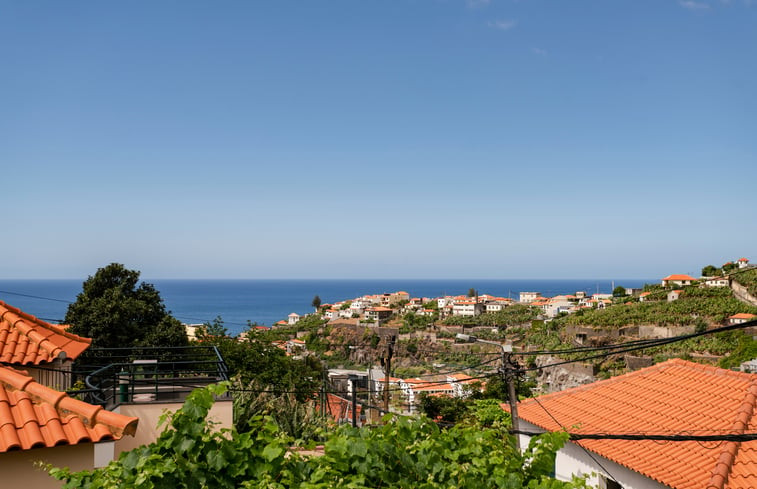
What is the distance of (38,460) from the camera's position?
4.19 m

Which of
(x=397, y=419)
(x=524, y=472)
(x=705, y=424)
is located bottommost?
(x=705, y=424)

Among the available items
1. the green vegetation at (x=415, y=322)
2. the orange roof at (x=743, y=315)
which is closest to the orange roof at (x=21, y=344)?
the orange roof at (x=743, y=315)

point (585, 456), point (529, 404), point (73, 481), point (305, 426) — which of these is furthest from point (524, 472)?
point (529, 404)

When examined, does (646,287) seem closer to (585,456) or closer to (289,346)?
(289,346)

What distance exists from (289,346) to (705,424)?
60.8 metres

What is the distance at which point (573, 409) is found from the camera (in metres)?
12.6

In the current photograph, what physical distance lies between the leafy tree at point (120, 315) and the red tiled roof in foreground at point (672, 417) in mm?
16231

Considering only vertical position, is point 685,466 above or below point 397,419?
below

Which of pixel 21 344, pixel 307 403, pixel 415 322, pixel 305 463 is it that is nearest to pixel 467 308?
pixel 415 322

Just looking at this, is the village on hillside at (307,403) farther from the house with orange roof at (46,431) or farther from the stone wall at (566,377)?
the stone wall at (566,377)

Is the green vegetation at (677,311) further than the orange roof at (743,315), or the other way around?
the green vegetation at (677,311)

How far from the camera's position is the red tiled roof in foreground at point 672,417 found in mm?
8258

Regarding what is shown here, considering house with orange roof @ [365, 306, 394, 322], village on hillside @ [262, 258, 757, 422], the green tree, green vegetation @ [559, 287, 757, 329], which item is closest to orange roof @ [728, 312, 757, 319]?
village on hillside @ [262, 258, 757, 422]

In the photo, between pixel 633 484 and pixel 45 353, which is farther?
pixel 633 484
